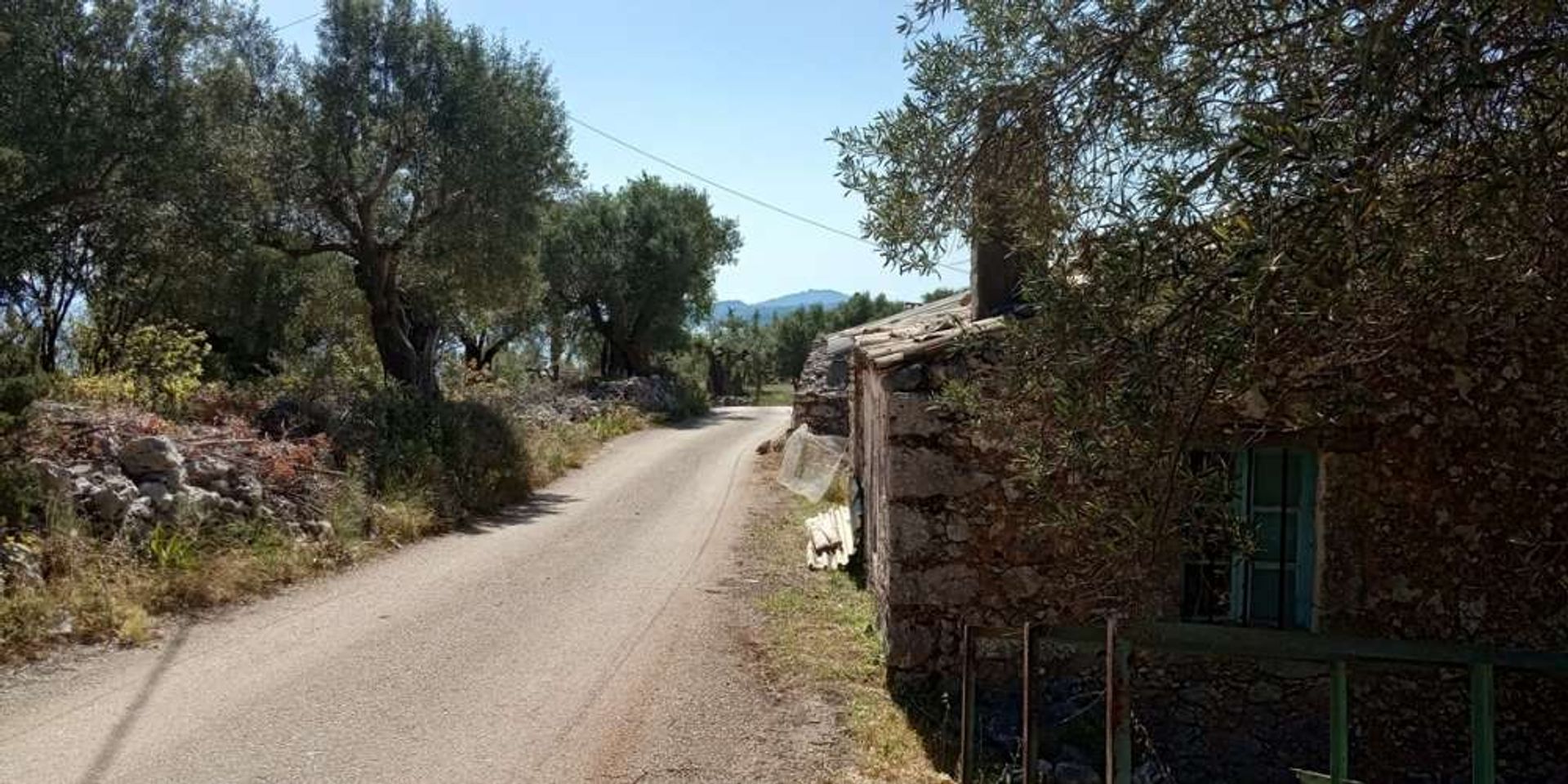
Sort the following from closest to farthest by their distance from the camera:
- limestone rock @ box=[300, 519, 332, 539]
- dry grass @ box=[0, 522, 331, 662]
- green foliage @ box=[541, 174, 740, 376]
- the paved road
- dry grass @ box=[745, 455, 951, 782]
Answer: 1. the paved road
2. dry grass @ box=[745, 455, 951, 782]
3. dry grass @ box=[0, 522, 331, 662]
4. limestone rock @ box=[300, 519, 332, 539]
5. green foliage @ box=[541, 174, 740, 376]

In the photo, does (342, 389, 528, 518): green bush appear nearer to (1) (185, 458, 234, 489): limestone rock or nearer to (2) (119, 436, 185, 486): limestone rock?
(1) (185, 458, 234, 489): limestone rock

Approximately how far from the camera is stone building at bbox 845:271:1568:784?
6.36 metres

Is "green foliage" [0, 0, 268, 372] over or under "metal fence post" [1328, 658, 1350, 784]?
over

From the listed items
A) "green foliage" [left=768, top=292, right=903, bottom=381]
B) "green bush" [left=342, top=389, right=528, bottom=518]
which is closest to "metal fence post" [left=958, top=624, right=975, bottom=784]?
"green bush" [left=342, top=389, right=528, bottom=518]

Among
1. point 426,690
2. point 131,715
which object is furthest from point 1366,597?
point 131,715

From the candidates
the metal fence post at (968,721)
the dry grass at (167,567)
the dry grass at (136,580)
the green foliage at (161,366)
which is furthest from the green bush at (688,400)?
the metal fence post at (968,721)

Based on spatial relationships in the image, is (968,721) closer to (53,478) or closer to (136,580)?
(136,580)

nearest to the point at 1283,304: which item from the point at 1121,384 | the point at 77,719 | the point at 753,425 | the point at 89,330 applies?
the point at 1121,384

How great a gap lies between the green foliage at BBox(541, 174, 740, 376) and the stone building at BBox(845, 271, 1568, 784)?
26.8 meters

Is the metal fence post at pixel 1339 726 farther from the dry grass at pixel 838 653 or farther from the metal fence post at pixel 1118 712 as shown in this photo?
the dry grass at pixel 838 653

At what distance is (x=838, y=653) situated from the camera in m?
7.91

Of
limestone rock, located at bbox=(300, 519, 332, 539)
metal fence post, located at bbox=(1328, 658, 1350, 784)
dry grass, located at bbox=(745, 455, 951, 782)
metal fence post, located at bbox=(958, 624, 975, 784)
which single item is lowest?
dry grass, located at bbox=(745, 455, 951, 782)

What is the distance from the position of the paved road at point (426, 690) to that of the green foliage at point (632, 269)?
22.9 metres

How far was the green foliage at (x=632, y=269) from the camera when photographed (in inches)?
1300
